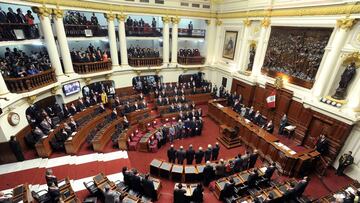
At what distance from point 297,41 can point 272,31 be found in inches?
94.7

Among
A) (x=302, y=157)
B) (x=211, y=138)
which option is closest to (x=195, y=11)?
(x=211, y=138)

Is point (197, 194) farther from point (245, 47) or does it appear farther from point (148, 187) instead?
point (245, 47)

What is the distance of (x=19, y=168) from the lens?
332 inches

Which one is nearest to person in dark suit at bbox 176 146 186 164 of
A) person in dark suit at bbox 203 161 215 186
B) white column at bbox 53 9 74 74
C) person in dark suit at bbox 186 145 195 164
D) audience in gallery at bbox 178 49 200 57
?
person in dark suit at bbox 186 145 195 164

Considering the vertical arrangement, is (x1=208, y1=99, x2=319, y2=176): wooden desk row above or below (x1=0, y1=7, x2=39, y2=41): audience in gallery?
below

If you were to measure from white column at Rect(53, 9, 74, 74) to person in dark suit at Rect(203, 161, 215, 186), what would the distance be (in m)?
11.5

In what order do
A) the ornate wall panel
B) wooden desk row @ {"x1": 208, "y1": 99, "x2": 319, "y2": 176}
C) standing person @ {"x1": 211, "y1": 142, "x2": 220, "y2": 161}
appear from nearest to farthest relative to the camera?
wooden desk row @ {"x1": 208, "y1": 99, "x2": 319, "y2": 176} < standing person @ {"x1": 211, "y1": 142, "x2": 220, "y2": 161} < the ornate wall panel

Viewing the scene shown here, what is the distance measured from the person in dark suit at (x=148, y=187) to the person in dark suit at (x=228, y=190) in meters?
2.81

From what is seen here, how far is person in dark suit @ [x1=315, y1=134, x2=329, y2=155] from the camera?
33.7ft

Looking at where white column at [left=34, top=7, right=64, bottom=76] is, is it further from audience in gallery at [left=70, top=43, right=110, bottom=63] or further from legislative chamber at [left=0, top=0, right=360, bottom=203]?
audience in gallery at [left=70, top=43, right=110, bottom=63]

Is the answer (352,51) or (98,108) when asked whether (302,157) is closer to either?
(352,51)

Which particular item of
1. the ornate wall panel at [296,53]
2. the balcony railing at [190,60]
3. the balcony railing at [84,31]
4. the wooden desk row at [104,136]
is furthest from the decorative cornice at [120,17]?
the ornate wall panel at [296,53]

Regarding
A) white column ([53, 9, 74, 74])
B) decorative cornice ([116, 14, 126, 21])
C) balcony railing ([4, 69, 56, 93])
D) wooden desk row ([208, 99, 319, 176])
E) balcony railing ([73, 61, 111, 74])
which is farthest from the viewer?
decorative cornice ([116, 14, 126, 21])

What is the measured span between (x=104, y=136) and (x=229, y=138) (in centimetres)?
770
